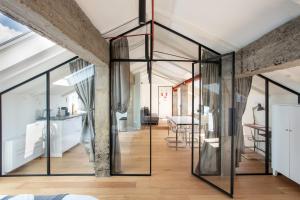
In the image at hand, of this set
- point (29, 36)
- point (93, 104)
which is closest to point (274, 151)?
point (93, 104)

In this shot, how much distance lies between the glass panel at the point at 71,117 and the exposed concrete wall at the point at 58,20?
1308 mm

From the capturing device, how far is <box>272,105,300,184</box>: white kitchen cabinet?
11.4 ft

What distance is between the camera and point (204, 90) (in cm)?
427

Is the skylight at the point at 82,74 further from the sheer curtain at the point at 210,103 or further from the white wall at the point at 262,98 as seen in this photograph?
the white wall at the point at 262,98

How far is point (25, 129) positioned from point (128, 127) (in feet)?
6.77

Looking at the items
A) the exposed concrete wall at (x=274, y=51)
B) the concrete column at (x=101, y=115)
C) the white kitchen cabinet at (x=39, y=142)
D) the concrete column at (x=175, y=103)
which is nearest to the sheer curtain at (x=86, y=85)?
the concrete column at (x=101, y=115)

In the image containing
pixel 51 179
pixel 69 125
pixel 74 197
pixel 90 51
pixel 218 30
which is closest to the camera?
pixel 74 197

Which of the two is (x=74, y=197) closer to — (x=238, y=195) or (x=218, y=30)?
(x=238, y=195)

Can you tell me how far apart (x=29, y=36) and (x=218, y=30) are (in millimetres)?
2671

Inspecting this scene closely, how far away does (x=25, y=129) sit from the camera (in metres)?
4.40

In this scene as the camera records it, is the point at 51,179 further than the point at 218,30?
Yes

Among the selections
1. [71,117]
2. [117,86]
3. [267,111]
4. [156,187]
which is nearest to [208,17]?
[117,86]

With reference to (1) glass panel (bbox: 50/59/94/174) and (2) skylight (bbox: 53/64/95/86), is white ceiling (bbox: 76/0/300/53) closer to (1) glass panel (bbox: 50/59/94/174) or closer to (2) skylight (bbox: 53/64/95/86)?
(2) skylight (bbox: 53/64/95/86)

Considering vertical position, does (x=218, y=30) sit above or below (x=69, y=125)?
above
